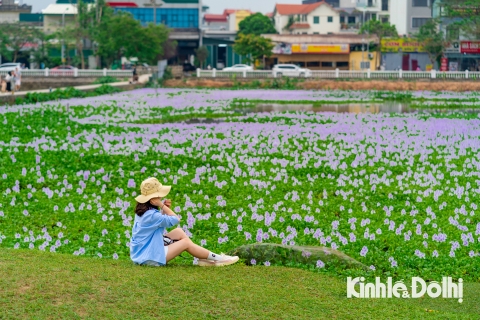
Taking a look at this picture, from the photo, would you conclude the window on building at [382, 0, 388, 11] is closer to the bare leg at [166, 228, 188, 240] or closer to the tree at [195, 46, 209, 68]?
the tree at [195, 46, 209, 68]

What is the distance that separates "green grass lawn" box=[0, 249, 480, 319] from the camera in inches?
276

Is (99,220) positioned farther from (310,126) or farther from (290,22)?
(290,22)

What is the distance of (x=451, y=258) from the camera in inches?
382

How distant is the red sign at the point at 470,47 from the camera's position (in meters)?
69.2

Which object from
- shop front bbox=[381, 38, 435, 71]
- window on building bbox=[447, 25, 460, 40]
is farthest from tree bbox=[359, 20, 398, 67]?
window on building bbox=[447, 25, 460, 40]

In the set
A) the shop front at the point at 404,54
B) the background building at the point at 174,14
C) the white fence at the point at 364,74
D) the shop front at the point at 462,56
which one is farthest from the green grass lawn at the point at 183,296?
the background building at the point at 174,14

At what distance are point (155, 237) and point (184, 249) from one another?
1.10ft

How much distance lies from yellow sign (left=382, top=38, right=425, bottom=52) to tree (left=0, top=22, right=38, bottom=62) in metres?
33.1

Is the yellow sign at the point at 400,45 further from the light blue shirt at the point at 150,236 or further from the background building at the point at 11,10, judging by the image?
the light blue shirt at the point at 150,236

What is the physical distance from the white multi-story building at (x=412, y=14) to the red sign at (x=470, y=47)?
13.0 meters

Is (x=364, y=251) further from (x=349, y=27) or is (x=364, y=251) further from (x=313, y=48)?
(x=349, y=27)

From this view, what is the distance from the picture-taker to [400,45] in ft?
256

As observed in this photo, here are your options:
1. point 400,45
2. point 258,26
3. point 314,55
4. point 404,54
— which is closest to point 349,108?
point 400,45

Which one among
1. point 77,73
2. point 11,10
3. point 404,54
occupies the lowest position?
point 77,73
